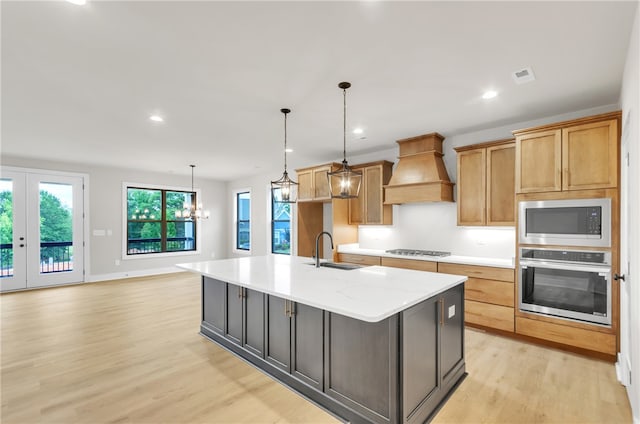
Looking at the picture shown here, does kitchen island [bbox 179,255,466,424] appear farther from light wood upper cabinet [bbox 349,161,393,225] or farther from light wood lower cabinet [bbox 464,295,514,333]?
light wood upper cabinet [bbox 349,161,393,225]

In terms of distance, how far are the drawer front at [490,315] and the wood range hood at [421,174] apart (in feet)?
4.71

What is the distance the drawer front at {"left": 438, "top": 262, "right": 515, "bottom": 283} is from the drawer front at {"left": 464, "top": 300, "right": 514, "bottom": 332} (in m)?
0.33

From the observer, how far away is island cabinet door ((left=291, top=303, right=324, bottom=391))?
2.30 m

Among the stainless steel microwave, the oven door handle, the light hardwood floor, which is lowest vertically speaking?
the light hardwood floor

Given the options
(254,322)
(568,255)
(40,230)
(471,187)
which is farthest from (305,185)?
(40,230)

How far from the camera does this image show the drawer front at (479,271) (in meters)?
3.49

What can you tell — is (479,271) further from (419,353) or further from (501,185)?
(419,353)

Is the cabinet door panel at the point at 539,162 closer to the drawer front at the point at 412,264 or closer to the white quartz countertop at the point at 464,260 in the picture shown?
the white quartz countertop at the point at 464,260

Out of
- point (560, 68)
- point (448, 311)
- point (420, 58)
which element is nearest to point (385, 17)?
point (420, 58)

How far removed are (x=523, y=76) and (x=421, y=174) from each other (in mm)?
1924

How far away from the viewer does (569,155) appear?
310 cm

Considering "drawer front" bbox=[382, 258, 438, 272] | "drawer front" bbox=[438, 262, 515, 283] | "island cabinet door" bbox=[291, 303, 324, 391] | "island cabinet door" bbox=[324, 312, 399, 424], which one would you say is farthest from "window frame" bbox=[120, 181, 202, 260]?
"island cabinet door" bbox=[324, 312, 399, 424]

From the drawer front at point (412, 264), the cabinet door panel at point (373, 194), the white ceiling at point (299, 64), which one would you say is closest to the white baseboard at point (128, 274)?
the white ceiling at point (299, 64)

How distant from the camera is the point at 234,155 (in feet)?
19.0
